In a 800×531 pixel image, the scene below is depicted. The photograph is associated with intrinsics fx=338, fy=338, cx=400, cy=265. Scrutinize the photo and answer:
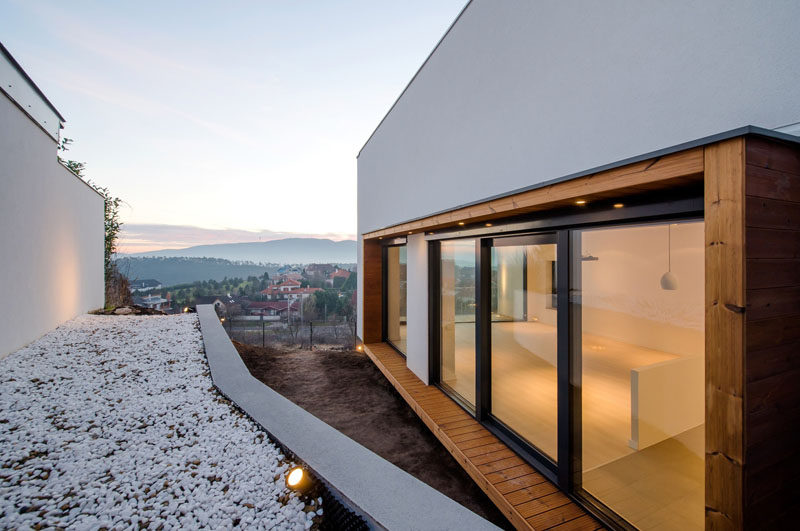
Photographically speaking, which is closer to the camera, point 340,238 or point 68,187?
point 68,187

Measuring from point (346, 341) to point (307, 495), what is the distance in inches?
692

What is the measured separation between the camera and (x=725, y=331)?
1.40 meters

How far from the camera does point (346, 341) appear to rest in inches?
767

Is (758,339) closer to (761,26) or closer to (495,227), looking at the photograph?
(761,26)

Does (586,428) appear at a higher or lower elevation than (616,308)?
lower

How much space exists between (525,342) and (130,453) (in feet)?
12.2

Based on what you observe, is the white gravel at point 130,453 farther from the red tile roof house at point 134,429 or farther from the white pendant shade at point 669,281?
the white pendant shade at point 669,281

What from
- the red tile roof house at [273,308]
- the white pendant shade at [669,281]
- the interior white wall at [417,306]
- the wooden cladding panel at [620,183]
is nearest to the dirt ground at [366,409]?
the interior white wall at [417,306]

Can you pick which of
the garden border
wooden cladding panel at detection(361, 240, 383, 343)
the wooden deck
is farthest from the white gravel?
wooden cladding panel at detection(361, 240, 383, 343)

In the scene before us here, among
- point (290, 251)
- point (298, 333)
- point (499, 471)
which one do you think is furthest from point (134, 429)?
point (290, 251)

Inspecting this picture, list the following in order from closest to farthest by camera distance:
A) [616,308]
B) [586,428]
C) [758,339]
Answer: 1. [758,339]
2. [616,308]
3. [586,428]

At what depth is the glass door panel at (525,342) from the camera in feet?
10.4

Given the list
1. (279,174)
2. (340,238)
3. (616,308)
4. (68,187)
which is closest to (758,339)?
(616,308)

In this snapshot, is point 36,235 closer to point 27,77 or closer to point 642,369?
point 27,77
